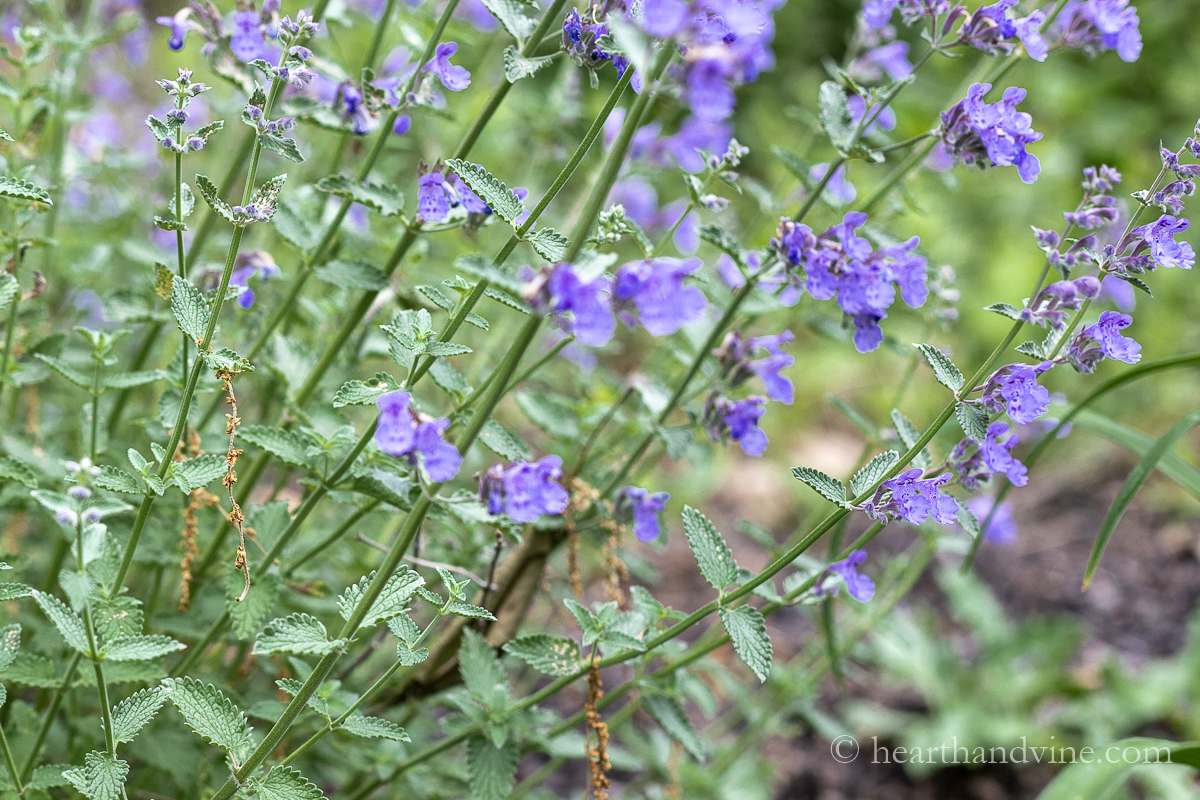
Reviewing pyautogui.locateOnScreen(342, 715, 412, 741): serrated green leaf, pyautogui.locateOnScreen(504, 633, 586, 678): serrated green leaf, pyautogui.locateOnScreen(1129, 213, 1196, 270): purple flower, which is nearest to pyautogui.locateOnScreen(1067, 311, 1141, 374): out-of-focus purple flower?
pyautogui.locateOnScreen(1129, 213, 1196, 270): purple flower

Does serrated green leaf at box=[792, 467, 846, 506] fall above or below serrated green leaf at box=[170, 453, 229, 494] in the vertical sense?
above

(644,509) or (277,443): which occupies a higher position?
(644,509)

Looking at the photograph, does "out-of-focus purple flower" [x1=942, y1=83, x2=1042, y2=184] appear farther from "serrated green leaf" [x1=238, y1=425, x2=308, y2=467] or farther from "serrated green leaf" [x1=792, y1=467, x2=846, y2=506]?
"serrated green leaf" [x1=238, y1=425, x2=308, y2=467]

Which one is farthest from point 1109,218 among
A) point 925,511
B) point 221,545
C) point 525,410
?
point 221,545

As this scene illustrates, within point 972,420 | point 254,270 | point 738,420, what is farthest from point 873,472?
point 254,270

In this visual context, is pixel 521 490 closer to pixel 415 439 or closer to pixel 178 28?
pixel 415 439

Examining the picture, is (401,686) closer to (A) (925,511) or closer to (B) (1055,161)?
(A) (925,511)
